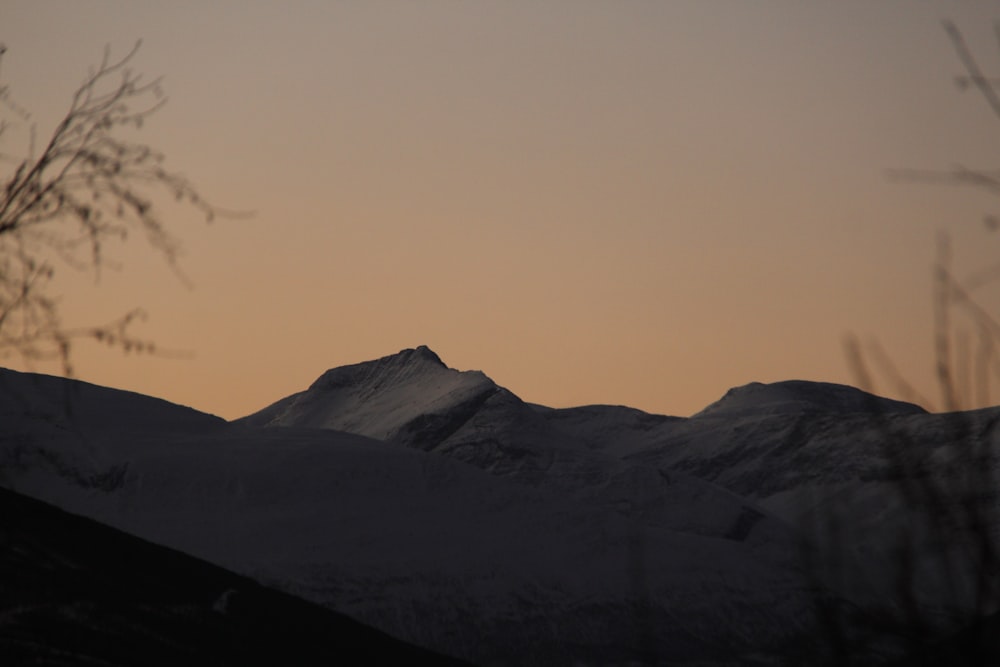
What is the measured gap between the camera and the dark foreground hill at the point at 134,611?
33.6 meters

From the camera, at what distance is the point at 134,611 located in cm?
4950

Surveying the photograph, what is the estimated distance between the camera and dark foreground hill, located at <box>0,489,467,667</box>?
33.6m

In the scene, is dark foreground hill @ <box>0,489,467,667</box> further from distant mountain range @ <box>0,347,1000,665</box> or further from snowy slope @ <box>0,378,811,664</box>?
snowy slope @ <box>0,378,811,664</box>

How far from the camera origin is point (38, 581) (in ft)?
124

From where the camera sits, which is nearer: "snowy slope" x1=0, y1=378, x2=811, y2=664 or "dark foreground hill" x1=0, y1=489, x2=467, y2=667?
"dark foreground hill" x1=0, y1=489, x2=467, y2=667

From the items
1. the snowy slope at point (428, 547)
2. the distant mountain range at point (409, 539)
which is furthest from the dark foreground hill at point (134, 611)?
the snowy slope at point (428, 547)

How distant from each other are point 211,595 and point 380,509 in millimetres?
71417

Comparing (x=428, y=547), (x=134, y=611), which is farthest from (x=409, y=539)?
(x=134, y=611)

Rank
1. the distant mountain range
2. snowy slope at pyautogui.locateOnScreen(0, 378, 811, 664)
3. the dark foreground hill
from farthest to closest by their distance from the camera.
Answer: snowy slope at pyautogui.locateOnScreen(0, 378, 811, 664)
the distant mountain range
the dark foreground hill

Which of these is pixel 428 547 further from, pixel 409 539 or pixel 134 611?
pixel 134 611

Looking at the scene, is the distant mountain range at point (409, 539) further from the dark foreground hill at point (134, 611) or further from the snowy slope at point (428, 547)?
the dark foreground hill at point (134, 611)

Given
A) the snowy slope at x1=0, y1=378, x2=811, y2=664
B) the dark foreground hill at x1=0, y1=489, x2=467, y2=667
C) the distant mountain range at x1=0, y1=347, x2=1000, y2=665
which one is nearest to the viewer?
the dark foreground hill at x1=0, y1=489, x2=467, y2=667

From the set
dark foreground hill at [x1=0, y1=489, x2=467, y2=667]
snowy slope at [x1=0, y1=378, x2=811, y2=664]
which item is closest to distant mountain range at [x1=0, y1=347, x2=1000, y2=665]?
snowy slope at [x1=0, y1=378, x2=811, y2=664]

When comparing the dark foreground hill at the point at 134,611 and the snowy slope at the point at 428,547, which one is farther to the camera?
the snowy slope at the point at 428,547
